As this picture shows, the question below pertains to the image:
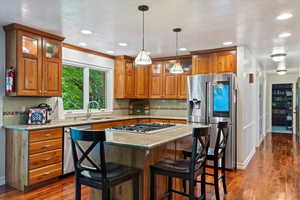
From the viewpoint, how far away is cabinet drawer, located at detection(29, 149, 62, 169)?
10.3 ft

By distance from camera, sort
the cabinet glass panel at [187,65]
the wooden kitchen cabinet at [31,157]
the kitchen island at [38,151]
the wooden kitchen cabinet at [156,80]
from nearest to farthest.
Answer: the kitchen island at [38,151], the wooden kitchen cabinet at [31,157], the cabinet glass panel at [187,65], the wooden kitchen cabinet at [156,80]

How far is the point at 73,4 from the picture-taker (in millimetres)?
2539

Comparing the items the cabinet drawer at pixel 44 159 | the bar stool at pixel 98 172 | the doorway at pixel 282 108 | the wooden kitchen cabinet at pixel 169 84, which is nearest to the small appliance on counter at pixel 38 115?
the cabinet drawer at pixel 44 159

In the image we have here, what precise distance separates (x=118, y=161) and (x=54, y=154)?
5.42 feet

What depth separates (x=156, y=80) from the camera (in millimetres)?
5887

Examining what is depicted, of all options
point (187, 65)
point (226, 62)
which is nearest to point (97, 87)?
point (187, 65)

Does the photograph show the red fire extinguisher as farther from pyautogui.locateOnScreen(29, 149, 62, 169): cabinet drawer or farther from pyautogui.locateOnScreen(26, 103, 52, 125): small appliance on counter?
pyautogui.locateOnScreen(29, 149, 62, 169): cabinet drawer

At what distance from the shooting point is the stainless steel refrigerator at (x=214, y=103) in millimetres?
4191

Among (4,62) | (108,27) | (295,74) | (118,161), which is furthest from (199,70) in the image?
(295,74)

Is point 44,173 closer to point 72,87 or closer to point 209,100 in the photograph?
point 72,87

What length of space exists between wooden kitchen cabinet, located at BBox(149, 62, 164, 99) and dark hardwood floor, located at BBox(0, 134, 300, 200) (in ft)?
9.04

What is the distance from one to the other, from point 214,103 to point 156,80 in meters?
2.01

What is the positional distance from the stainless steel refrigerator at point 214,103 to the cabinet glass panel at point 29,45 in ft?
10.0

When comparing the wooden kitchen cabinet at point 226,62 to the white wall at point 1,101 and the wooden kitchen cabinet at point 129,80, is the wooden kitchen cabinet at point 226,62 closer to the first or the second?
the wooden kitchen cabinet at point 129,80
